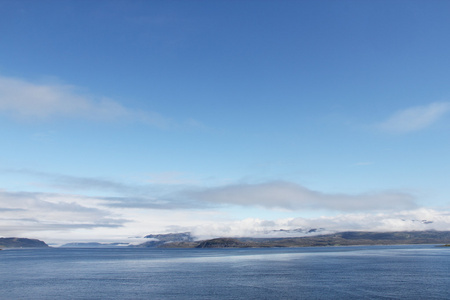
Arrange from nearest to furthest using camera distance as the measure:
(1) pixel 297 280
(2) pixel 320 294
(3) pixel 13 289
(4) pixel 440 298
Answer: (4) pixel 440 298 → (2) pixel 320 294 → (3) pixel 13 289 → (1) pixel 297 280

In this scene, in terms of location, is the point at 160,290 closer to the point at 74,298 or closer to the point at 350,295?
the point at 74,298

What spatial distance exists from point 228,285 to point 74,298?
42299mm

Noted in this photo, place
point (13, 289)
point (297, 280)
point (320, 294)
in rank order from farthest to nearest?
point (297, 280) → point (13, 289) → point (320, 294)

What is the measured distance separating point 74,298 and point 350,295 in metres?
68.1

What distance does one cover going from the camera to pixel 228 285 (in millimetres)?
99375

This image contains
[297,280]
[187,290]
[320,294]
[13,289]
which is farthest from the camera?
[297,280]

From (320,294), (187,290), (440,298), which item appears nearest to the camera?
A: (440,298)

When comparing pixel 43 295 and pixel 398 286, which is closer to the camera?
pixel 43 295

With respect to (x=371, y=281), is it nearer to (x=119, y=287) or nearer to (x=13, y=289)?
(x=119, y=287)

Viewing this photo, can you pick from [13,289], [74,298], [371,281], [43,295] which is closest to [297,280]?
[371,281]

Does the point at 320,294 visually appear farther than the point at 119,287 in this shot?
No

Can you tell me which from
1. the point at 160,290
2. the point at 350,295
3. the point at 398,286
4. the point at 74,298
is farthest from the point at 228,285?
the point at 398,286

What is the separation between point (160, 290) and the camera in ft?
303

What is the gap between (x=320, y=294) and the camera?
3248 inches
